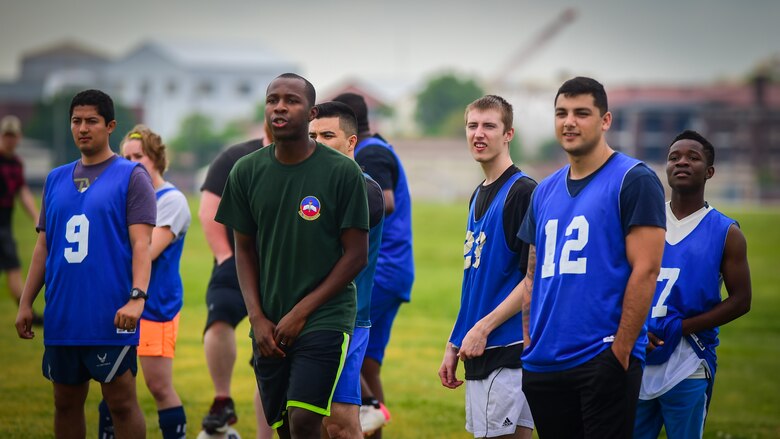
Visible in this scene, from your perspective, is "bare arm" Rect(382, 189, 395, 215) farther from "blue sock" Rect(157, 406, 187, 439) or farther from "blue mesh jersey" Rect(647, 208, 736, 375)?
"blue sock" Rect(157, 406, 187, 439)

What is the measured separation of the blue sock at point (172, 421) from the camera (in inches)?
297

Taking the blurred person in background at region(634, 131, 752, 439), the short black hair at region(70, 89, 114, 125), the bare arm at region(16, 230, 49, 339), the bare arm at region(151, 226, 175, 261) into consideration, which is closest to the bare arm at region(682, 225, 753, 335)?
the blurred person in background at region(634, 131, 752, 439)

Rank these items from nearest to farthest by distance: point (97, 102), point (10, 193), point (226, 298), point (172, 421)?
1. point (97, 102)
2. point (172, 421)
3. point (226, 298)
4. point (10, 193)

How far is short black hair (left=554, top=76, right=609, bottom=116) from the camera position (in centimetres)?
530

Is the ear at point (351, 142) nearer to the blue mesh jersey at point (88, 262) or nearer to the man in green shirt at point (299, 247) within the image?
the man in green shirt at point (299, 247)

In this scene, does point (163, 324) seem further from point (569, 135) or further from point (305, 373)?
point (569, 135)

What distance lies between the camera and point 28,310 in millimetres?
6559

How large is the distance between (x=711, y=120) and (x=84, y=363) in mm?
127483

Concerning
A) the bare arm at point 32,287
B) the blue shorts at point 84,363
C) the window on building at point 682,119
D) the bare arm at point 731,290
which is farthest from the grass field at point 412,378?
the window on building at point 682,119

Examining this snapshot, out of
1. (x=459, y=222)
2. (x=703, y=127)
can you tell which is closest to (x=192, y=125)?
(x=703, y=127)

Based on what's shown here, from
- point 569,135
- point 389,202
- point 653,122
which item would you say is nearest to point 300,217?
point 569,135

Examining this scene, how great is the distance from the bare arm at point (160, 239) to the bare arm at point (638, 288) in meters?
3.72

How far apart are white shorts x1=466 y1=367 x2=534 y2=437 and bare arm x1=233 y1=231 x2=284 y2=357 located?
135 cm

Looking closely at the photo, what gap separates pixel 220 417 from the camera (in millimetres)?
8109
